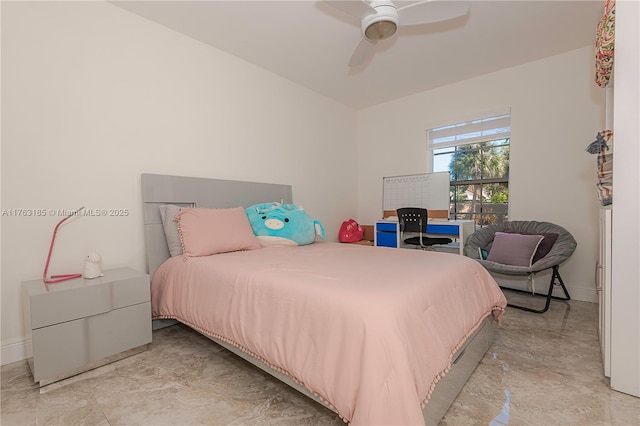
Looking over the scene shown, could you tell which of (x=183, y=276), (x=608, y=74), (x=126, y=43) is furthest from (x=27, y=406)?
(x=608, y=74)

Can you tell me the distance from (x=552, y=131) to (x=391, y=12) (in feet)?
8.36

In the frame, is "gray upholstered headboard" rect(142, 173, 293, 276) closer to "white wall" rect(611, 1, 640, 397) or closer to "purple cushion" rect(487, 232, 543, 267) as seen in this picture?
"purple cushion" rect(487, 232, 543, 267)

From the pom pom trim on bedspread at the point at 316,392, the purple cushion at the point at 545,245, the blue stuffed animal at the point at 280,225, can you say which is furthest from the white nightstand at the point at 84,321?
the purple cushion at the point at 545,245

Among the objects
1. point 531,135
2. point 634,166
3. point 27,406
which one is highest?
point 531,135

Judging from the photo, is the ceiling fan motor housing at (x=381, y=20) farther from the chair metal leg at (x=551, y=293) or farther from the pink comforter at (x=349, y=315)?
the chair metal leg at (x=551, y=293)

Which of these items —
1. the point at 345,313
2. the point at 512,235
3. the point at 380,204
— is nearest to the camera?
the point at 345,313

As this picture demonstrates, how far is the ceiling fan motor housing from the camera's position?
1.91m

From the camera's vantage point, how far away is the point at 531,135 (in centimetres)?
341

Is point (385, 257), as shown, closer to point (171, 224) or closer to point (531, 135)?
point (171, 224)

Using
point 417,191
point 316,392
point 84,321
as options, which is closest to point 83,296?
point 84,321

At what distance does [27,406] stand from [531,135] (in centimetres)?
475

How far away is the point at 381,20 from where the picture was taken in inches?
76.2

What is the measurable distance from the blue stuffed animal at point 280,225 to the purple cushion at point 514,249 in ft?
6.42

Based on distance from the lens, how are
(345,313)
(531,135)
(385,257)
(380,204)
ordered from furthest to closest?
(380,204) → (531,135) → (385,257) → (345,313)
